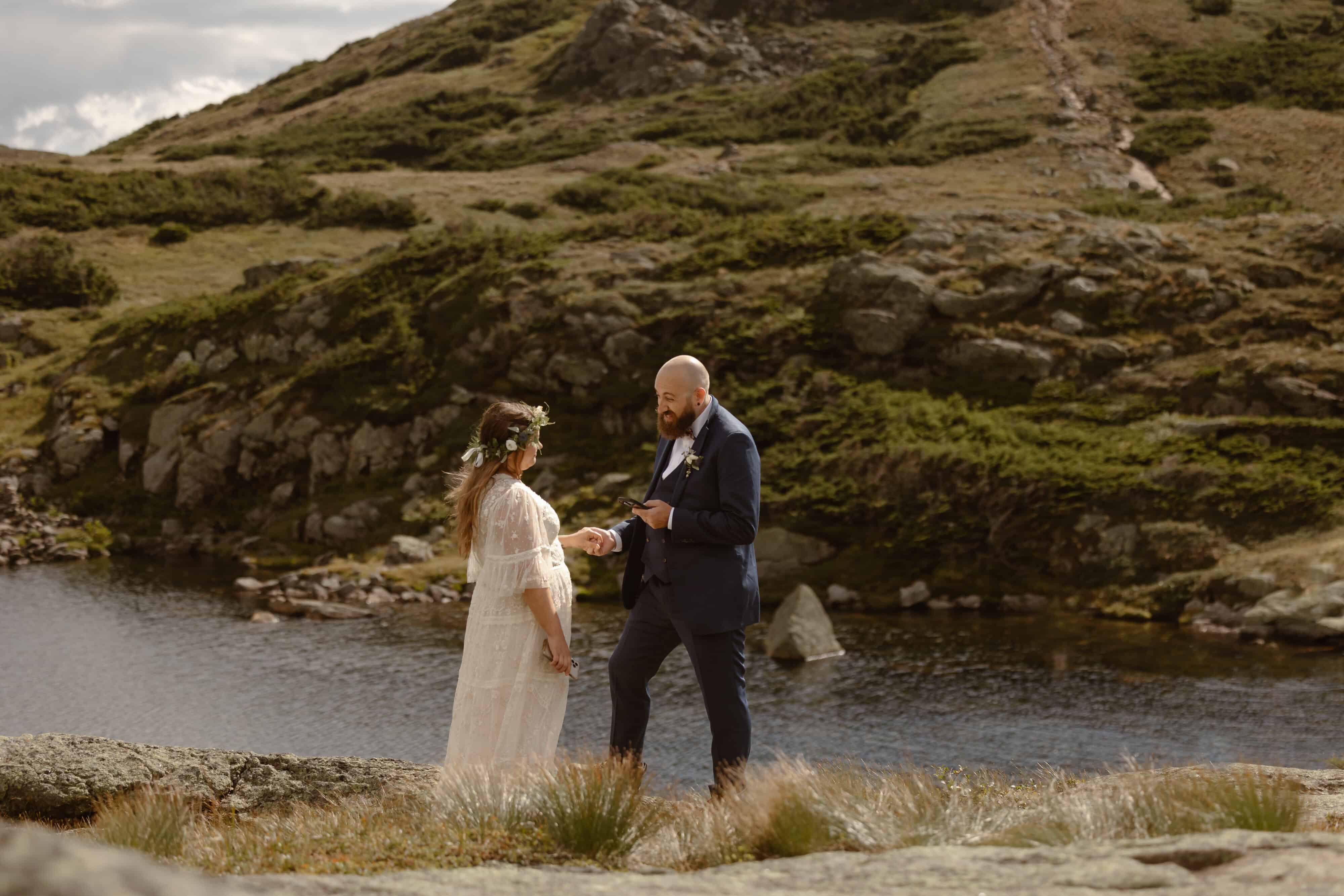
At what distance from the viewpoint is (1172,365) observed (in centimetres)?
3036

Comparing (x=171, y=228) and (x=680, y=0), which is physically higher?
(x=680, y=0)

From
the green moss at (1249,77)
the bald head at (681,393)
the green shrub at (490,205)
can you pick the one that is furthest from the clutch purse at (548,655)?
the green moss at (1249,77)

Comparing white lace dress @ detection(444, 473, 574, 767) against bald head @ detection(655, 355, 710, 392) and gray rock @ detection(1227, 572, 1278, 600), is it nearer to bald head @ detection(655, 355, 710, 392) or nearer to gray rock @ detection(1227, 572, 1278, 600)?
bald head @ detection(655, 355, 710, 392)

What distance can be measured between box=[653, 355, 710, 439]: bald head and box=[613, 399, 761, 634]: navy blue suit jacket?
0.12 m

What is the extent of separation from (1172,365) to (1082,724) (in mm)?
16452

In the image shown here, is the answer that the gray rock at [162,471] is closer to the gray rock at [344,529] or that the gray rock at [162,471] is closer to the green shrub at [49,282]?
the gray rock at [344,529]

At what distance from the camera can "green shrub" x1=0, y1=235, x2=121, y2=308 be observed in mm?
52344

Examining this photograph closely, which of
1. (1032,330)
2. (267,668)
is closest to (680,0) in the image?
(1032,330)

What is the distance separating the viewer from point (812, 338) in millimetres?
33438

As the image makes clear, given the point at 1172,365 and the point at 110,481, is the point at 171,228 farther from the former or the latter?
the point at 1172,365

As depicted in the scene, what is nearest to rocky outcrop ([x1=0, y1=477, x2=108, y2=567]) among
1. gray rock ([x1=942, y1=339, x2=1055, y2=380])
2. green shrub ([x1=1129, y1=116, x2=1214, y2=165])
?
gray rock ([x1=942, y1=339, x2=1055, y2=380])

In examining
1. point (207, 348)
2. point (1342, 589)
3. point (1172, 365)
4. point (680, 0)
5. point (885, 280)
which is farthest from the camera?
point (680, 0)

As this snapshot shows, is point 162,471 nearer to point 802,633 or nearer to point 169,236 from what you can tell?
point 802,633

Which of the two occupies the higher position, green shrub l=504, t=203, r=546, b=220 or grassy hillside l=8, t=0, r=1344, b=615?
green shrub l=504, t=203, r=546, b=220
